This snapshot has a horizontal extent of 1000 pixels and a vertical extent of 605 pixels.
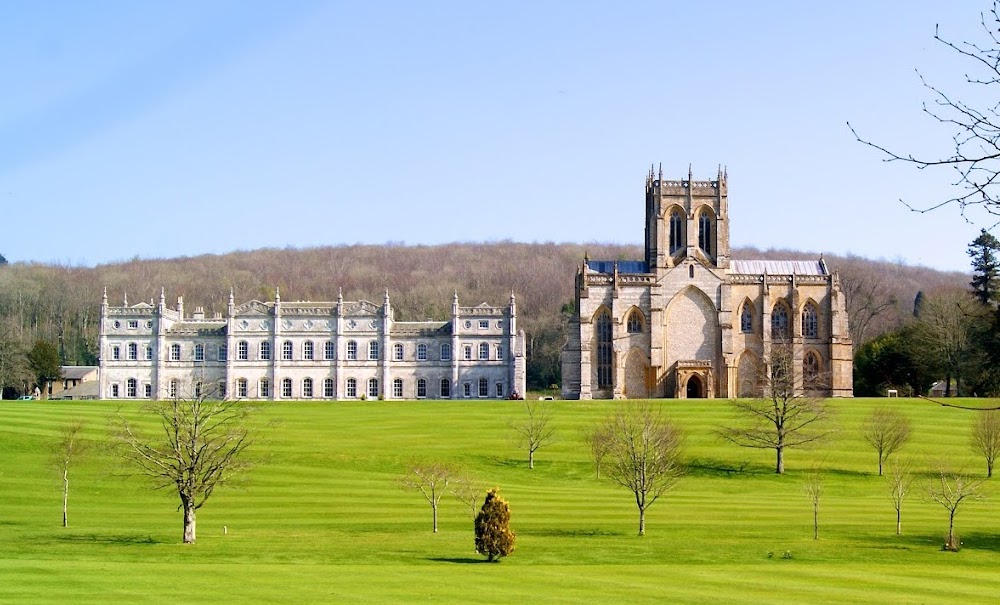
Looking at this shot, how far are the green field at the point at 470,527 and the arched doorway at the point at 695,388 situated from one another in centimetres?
1138

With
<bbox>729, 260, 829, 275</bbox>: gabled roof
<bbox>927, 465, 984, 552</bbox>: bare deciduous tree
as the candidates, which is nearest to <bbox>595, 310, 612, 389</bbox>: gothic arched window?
<bbox>729, 260, 829, 275</bbox>: gabled roof

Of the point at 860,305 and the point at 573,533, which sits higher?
the point at 860,305

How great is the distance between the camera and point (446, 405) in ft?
247

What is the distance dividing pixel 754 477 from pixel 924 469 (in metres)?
7.72

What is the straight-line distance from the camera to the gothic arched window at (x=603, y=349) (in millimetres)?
83300

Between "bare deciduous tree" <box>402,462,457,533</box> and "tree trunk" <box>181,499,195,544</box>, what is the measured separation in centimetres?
807

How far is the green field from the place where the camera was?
27891 millimetres

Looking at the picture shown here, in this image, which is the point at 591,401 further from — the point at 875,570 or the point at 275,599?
the point at 275,599

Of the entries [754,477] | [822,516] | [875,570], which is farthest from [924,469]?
[875,570]

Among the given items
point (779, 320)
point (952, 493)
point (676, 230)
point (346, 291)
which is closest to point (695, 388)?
point (779, 320)

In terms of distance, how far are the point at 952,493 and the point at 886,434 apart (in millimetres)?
14226

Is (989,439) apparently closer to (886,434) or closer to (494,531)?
(886,434)

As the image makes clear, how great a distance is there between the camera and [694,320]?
3317 inches

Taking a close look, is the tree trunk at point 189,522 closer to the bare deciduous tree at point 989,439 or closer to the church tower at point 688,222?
the bare deciduous tree at point 989,439
